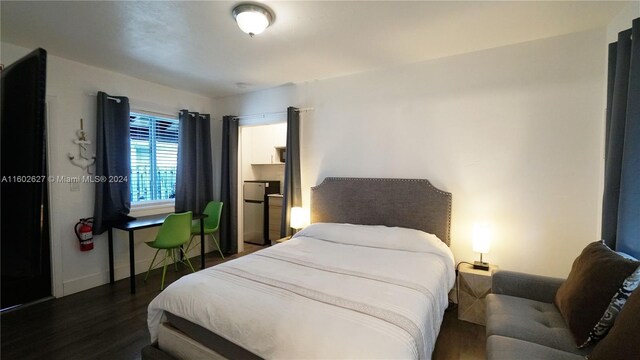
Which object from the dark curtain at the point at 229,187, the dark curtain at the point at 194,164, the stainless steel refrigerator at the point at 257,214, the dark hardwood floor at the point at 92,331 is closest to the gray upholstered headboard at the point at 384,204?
the dark hardwood floor at the point at 92,331

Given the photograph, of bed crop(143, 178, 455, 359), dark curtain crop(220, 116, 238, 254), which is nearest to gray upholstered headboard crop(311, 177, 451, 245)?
bed crop(143, 178, 455, 359)

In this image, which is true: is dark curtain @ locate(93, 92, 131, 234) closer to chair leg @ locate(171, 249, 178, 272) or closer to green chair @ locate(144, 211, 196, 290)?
green chair @ locate(144, 211, 196, 290)

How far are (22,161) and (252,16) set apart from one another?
1795 millimetres

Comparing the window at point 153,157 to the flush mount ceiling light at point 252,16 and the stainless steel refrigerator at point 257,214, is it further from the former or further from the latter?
the flush mount ceiling light at point 252,16

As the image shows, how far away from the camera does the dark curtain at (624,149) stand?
157cm

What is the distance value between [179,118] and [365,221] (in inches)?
113

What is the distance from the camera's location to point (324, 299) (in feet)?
5.02

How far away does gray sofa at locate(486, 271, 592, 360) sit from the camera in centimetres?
134

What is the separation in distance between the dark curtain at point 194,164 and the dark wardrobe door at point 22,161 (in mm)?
3606

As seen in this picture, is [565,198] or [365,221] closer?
[565,198]

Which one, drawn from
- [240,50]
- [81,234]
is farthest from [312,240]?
[81,234]

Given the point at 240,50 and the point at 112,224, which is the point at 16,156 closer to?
the point at 240,50

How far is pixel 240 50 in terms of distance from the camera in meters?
2.59

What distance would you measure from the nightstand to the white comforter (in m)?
0.16
